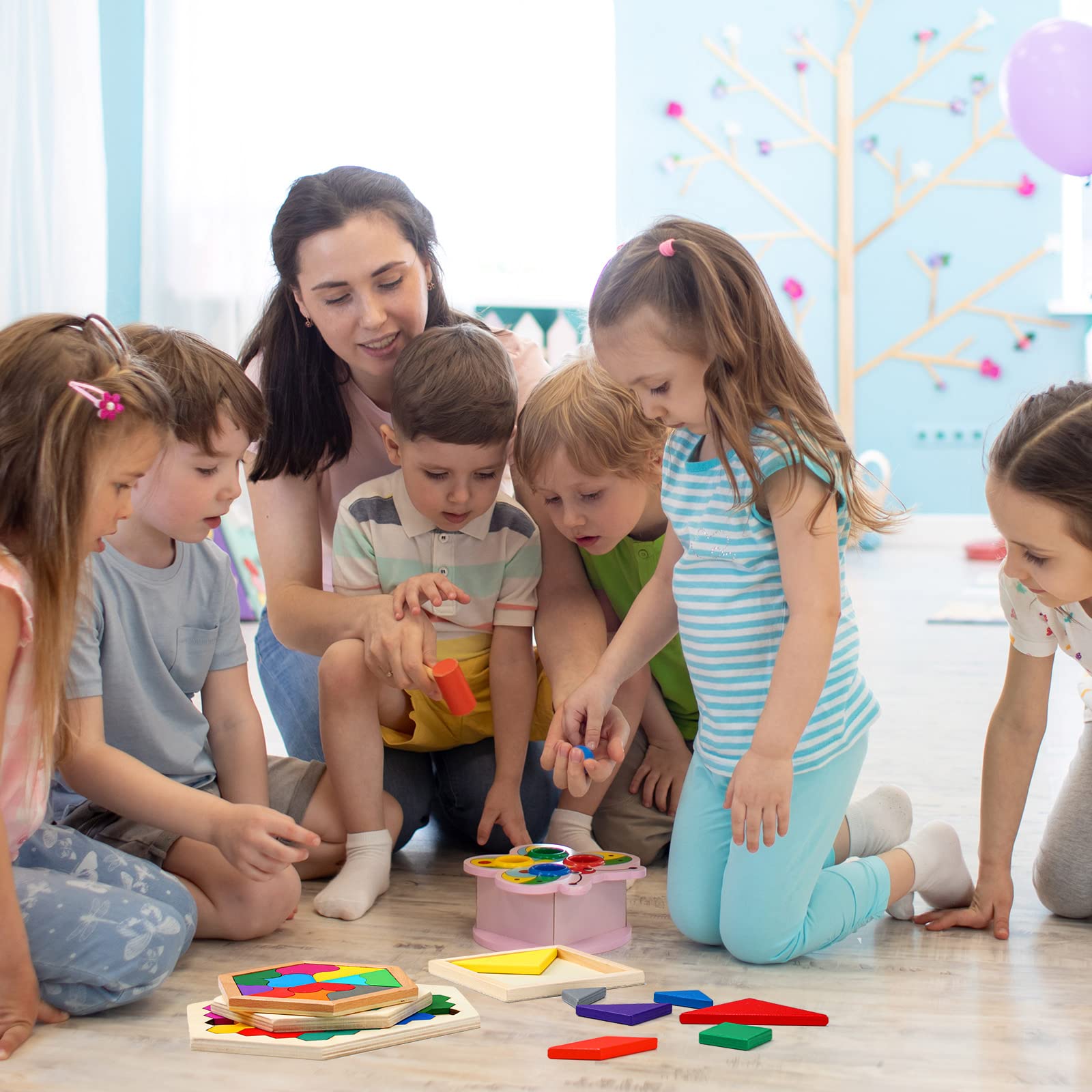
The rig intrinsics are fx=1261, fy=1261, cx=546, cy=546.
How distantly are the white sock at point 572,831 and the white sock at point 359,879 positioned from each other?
6.9 inches

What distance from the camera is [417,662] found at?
1.18 meters

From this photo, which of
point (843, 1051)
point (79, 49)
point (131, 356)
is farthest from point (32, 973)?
point (79, 49)

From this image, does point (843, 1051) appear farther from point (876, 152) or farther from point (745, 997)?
point (876, 152)

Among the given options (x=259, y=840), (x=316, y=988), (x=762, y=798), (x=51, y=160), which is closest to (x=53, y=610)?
(x=259, y=840)

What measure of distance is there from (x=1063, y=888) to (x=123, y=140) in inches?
111

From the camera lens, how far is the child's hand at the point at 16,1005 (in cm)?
89

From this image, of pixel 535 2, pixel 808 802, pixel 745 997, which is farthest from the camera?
pixel 535 2

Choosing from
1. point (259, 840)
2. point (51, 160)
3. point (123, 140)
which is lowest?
point (259, 840)

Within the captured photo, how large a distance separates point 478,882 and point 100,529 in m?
0.45

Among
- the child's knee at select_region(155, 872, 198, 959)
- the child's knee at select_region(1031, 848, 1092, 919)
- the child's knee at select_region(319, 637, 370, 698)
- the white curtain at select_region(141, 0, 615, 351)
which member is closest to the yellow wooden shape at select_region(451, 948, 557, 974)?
the child's knee at select_region(155, 872, 198, 959)

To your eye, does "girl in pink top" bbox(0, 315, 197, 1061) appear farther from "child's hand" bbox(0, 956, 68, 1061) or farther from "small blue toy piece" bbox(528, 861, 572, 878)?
"small blue toy piece" bbox(528, 861, 572, 878)

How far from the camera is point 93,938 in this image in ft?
3.09

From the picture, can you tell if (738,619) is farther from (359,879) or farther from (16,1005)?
(16,1005)

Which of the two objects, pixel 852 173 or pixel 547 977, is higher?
pixel 852 173
